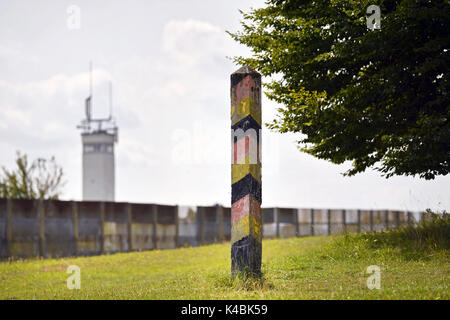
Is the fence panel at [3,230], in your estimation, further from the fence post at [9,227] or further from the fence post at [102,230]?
the fence post at [102,230]

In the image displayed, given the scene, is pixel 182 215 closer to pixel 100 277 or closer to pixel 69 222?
pixel 69 222

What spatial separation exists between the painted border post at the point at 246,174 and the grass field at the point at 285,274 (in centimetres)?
39

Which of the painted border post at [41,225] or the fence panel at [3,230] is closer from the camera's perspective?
the fence panel at [3,230]

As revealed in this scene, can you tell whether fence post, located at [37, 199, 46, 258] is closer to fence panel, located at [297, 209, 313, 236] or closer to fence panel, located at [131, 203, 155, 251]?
fence panel, located at [131, 203, 155, 251]

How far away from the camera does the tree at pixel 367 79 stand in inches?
468

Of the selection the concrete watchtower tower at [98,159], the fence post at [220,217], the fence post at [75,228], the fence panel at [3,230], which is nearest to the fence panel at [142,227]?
the fence post at [75,228]

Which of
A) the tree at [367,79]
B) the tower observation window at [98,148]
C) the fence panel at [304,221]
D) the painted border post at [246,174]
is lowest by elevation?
the fence panel at [304,221]

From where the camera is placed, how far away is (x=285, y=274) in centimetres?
943

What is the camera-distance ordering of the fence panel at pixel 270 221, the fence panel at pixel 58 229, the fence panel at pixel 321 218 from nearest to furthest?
the fence panel at pixel 58 229 → the fence panel at pixel 270 221 → the fence panel at pixel 321 218

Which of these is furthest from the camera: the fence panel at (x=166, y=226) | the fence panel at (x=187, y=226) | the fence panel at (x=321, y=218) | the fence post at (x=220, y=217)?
the fence panel at (x=321, y=218)

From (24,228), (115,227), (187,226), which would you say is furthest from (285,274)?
(187,226)

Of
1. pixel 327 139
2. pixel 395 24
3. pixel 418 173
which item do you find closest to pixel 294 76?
pixel 327 139

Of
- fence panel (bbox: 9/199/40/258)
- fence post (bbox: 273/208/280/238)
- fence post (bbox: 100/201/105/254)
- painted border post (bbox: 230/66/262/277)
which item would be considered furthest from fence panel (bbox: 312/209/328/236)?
painted border post (bbox: 230/66/262/277)
